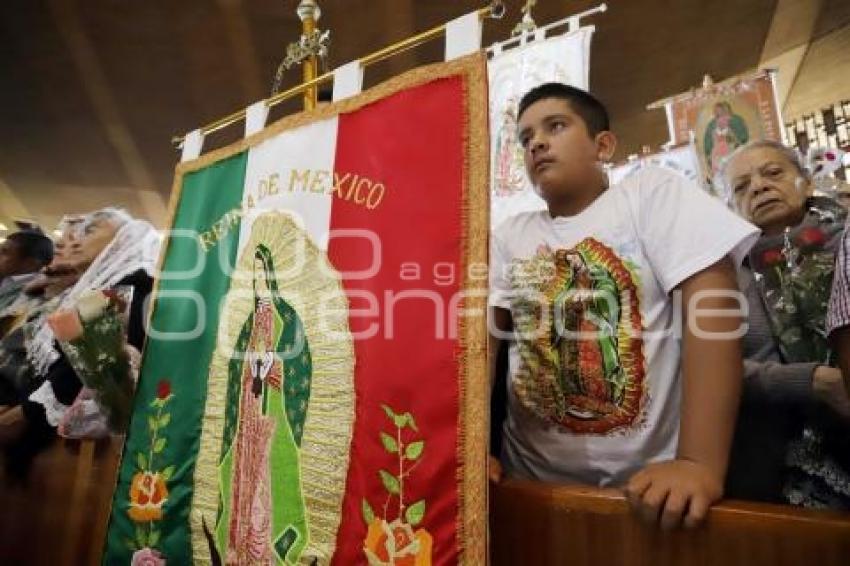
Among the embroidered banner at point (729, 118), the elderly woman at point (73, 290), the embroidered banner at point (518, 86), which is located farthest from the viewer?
the embroidered banner at point (729, 118)

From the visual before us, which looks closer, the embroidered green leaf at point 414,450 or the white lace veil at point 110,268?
the embroidered green leaf at point 414,450

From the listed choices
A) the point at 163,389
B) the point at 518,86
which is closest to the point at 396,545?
the point at 163,389

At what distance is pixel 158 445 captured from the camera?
51.8 inches

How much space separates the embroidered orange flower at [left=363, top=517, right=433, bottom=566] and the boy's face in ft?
2.48

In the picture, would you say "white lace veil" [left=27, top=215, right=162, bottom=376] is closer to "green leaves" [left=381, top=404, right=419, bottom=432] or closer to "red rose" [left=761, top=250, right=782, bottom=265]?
"green leaves" [left=381, top=404, right=419, bottom=432]

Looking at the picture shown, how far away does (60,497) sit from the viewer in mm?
Answer: 1663

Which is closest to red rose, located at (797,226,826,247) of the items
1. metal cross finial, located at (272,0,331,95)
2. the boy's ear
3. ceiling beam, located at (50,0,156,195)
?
the boy's ear

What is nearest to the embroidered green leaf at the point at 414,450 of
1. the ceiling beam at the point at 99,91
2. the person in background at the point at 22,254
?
the person in background at the point at 22,254

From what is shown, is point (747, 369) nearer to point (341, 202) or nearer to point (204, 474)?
point (341, 202)

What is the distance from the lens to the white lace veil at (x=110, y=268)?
1937 mm

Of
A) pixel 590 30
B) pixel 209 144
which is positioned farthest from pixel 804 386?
pixel 209 144

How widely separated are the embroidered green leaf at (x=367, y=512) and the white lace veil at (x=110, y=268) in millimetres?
1410

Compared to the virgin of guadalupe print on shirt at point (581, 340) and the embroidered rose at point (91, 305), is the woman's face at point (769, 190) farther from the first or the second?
the embroidered rose at point (91, 305)

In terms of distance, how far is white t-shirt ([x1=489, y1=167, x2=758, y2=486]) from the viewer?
3.11ft
